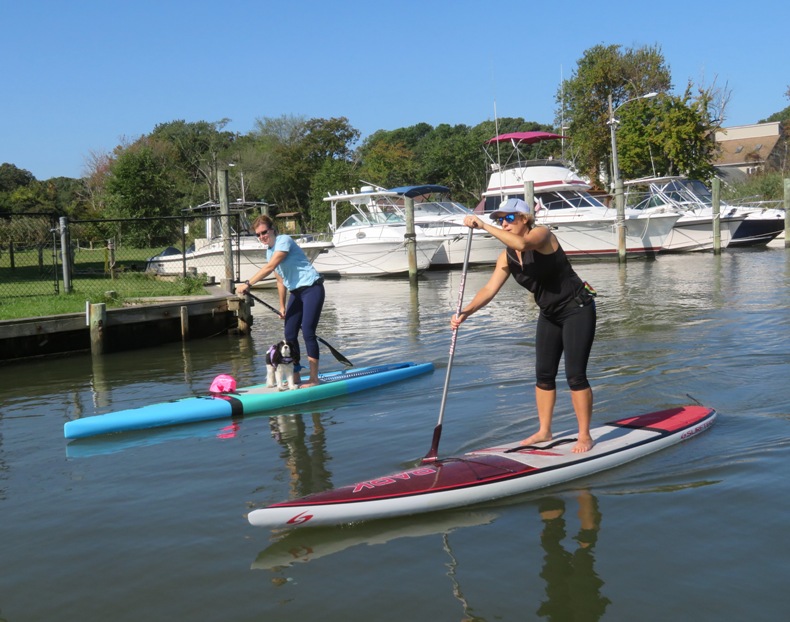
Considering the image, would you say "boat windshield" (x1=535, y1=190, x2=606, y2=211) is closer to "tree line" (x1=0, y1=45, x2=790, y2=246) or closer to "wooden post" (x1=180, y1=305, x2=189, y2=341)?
"tree line" (x1=0, y1=45, x2=790, y2=246)

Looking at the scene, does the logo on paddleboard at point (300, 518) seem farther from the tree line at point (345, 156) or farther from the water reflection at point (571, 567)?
the tree line at point (345, 156)

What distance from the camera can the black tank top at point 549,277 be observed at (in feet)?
19.3

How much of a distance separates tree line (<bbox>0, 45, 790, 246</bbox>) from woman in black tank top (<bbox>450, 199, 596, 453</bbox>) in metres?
27.8

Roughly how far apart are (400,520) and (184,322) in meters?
9.90

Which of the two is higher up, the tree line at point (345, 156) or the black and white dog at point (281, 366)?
the tree line at point (345, 156)

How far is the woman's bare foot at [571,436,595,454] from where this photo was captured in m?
6.08

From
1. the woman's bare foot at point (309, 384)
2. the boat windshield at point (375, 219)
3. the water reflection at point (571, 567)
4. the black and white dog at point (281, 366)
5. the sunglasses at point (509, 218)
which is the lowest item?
the water reflection at point (571, 567)

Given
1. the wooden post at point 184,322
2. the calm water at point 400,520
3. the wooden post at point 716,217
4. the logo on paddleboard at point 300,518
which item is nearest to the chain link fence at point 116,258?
the wooden post at point 184,322

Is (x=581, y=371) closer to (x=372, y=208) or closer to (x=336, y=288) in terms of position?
(x=336, y=288)

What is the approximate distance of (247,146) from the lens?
200 feet

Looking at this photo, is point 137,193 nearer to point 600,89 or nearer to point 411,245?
point 411,245

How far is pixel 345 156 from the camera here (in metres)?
61.8

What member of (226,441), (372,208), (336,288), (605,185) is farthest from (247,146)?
(226,441)

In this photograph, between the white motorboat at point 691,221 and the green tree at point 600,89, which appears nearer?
the white motorboat at point 691,221
